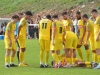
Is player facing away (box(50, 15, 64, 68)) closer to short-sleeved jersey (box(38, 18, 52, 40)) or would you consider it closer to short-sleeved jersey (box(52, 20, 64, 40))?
short-sleeved jersey (box(52, 20, 64, 40))

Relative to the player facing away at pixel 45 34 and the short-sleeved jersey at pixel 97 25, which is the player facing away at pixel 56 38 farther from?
the short-sleeved jersey at pixel 97 25

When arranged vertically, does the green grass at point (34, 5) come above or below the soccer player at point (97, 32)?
above

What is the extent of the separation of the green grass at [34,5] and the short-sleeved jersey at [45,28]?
3333 cm

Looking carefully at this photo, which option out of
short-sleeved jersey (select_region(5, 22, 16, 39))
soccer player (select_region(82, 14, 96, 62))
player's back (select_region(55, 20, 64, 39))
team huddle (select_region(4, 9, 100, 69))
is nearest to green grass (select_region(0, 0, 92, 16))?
soccer player (select_region(82, 14, 96, 62))

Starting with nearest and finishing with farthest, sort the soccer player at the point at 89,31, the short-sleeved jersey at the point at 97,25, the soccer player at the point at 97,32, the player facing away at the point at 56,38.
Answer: the soccer player at the point at 97,32, the short-sleeved jersey at the point at 97,25, the player facing away at the point at 56,38, the soccer player at the point at 89,31

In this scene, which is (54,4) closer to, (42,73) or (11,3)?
(11,3)

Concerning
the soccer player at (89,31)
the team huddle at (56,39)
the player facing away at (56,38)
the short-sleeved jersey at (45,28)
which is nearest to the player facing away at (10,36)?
the team huddle at (56,39)

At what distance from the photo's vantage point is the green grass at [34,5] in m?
50.4

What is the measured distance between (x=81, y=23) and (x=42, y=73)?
4.29 meters

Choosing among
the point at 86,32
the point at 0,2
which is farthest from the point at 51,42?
Answer: the point at 0,2

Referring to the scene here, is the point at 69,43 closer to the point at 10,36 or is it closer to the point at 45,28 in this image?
the point at 45,28

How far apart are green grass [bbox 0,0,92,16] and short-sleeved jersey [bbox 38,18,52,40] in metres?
33.3

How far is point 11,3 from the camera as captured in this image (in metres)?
57.7

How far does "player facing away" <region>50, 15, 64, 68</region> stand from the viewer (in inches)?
635
